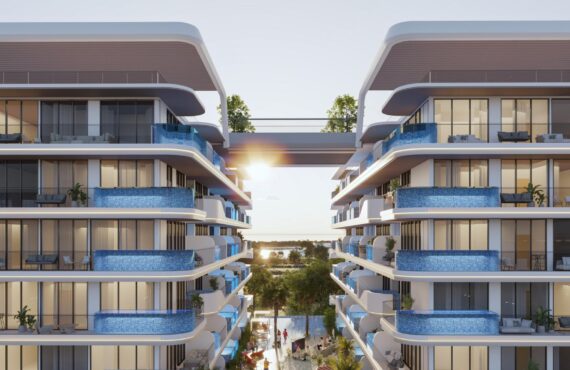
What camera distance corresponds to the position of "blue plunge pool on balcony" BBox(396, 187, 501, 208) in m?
23.9

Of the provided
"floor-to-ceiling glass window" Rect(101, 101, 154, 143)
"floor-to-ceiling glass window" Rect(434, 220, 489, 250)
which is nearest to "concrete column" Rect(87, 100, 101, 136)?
"floor-to-ceiling glass window" Rect(101, 101, 154, 143)

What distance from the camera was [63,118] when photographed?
1018 inches

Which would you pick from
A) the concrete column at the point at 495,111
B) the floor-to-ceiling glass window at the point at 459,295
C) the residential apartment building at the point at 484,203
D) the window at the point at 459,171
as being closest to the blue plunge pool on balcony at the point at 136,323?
the residential apartment building at the point at 484,203

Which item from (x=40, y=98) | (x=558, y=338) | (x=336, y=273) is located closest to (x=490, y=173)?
(x=558, y=338)

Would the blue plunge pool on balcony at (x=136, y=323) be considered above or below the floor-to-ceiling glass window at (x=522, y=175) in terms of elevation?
below

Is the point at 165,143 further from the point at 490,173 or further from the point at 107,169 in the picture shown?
the point at 490,173

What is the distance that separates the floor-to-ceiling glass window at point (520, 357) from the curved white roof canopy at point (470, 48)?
13.5 metres

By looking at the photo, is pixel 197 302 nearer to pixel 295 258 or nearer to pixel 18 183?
pixel 18 183

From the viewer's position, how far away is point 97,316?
24.0 meters

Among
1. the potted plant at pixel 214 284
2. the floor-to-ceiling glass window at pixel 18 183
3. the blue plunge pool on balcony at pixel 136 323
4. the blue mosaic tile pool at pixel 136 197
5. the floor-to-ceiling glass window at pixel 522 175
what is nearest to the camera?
the blue plunge pool on balcony at pixel 136 323

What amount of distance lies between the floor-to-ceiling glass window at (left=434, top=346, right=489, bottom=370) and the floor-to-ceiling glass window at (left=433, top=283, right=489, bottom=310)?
1796 millimetres

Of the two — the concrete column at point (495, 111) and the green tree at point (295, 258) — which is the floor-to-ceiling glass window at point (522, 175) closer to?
the concrete column at point (495, 111)

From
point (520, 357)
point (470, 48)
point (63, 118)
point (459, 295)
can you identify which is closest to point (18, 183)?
point (63, 118)

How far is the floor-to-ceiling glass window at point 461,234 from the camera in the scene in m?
25.1
